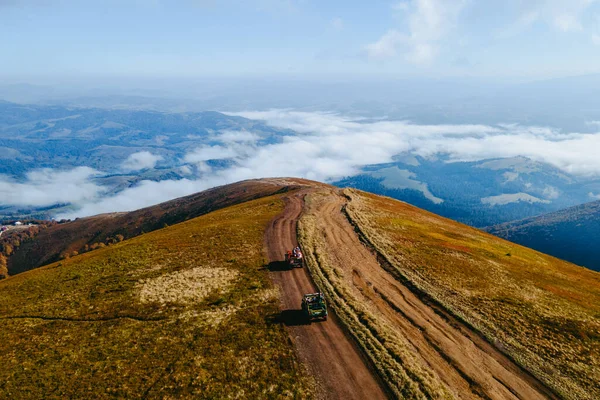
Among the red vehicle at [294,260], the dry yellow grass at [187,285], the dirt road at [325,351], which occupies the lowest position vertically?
the dry yellow grass at [187,285]

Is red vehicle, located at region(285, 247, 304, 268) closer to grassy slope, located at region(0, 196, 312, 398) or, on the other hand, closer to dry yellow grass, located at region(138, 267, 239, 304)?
grassy slope, located at region(0, 196, 312, 398)

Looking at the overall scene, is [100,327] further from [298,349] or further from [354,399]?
[354,399]

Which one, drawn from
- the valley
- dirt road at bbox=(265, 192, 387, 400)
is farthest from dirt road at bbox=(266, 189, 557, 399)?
the valley

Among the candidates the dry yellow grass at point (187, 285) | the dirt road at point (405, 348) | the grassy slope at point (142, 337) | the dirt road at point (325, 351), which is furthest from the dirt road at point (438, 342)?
the dry yellow grass at point (187, 285)

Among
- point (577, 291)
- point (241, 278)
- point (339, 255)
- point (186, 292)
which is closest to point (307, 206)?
point (339, 255)

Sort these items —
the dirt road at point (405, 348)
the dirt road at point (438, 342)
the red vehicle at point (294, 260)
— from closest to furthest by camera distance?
the dirt road at point (405, 348) → the dirt road at point (438, 342) → the red vehicle at point (294, 260)

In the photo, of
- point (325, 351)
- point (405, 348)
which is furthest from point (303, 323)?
point (405, 348)

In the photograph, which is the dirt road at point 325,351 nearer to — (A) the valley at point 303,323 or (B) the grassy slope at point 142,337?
(A) the valley at point 303,323

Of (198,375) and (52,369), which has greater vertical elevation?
(198,375)
